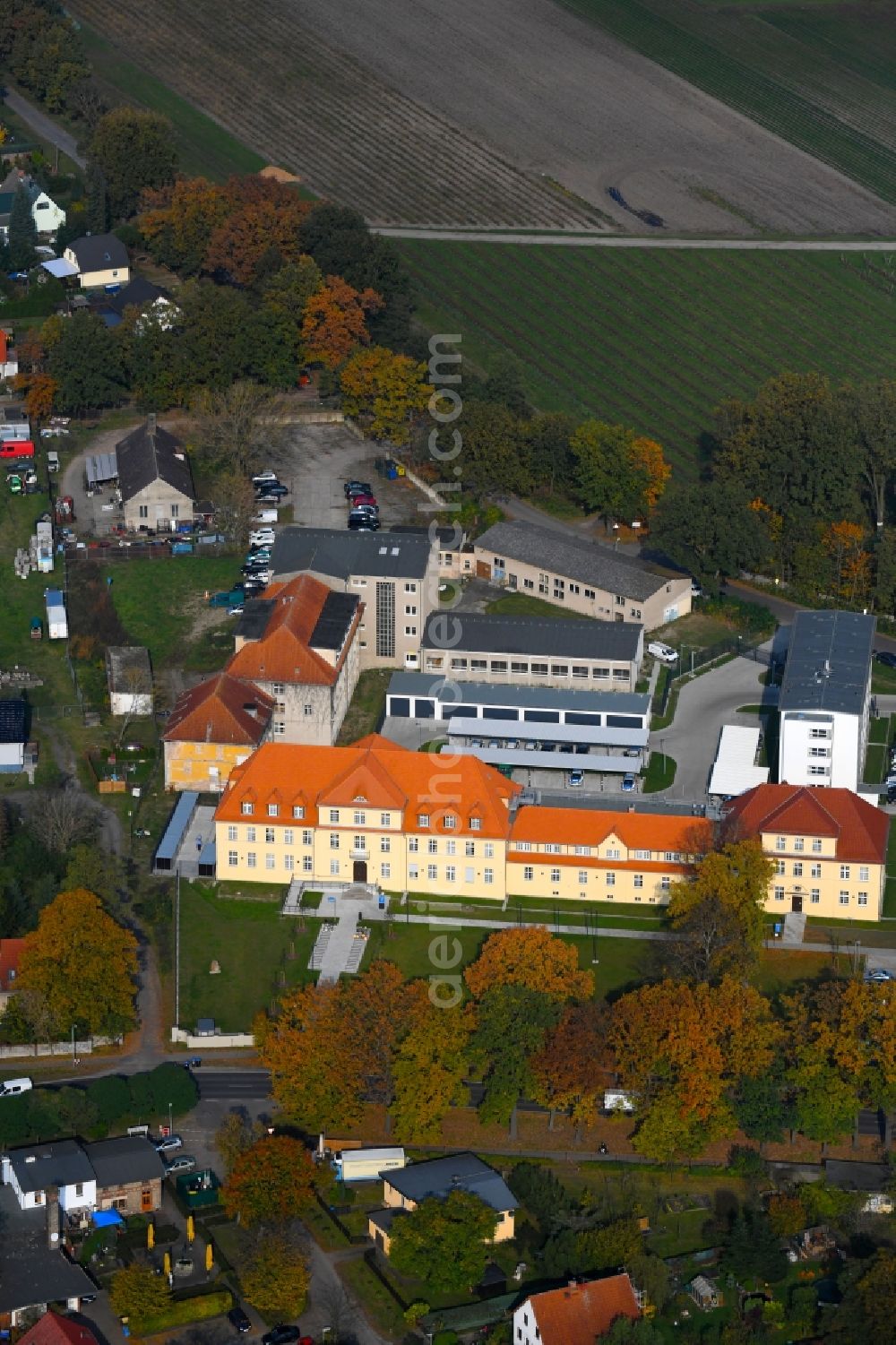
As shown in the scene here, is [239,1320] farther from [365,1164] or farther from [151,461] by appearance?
[151,461]

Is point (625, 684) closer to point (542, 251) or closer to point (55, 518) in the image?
point (55, 518)

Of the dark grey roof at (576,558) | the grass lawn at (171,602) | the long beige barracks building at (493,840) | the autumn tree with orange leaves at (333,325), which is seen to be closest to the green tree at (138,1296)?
the long beige barracks building at (493,840)

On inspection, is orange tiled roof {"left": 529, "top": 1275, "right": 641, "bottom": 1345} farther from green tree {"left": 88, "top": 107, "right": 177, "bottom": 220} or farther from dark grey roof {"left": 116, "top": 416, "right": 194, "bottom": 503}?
green tree {"left": 88, "top": 107, "right": 177, "bottom": 220}

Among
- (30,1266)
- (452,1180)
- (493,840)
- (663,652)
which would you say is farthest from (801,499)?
(30,1266)

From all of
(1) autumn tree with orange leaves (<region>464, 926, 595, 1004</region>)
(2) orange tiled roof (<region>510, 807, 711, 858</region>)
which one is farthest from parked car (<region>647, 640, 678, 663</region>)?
(1) autumn tree with orange leaves (<region>464, 926, 595, 1004</region>)

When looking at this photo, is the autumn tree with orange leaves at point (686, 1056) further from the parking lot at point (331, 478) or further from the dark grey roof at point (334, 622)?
the parking lot at point (331, 478)

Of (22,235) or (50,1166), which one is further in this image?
(22,235)

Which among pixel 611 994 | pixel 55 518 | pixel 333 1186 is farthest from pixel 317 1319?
pixel 55 518
